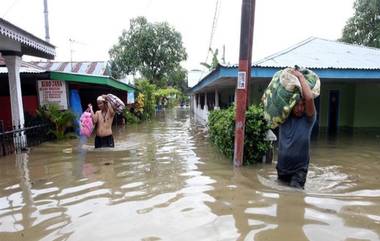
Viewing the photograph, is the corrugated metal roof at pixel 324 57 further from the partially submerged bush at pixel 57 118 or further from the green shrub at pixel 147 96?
the green shrub at pixel 147 96

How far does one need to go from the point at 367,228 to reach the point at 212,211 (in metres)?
1.85

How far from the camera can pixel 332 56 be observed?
11695mm

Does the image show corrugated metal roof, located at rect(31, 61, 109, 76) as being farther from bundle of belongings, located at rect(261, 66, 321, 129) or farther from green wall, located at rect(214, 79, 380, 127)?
bundle of belongings, located at rect(261, 66, 321, 129)

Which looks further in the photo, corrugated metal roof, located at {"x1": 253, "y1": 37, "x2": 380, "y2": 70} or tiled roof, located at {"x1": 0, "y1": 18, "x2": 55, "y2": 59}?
corrugated metal roof, located at {"x1": 253, "y1": 37, "x2": 380, "y2": 70}

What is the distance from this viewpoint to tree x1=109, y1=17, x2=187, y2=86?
41.0 metres

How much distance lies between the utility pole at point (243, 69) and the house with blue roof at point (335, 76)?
9.16 feet

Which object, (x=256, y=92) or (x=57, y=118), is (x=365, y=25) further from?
→ (x=57, y=118)

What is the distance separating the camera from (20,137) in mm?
10359

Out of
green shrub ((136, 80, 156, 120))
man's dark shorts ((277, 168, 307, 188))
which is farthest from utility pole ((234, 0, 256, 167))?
green shrub ((136, 80, 156, 120))

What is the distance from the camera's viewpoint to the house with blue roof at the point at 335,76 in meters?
10.2

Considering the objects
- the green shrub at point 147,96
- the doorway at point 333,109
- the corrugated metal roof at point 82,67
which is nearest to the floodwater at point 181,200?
the doorway at point 333,109

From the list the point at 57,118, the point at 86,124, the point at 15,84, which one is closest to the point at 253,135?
the point at 86,124

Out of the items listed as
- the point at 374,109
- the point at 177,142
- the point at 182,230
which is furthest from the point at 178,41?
the point at 182,230

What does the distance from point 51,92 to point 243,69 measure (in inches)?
341
